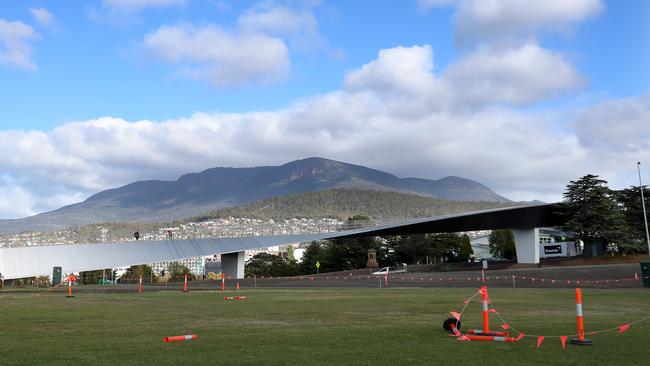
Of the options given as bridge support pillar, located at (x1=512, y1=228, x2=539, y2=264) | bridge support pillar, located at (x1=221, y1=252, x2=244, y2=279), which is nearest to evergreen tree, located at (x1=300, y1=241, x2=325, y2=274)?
bridge support pillar, located at (x1=221, y1=252, x2=244, y2=279)

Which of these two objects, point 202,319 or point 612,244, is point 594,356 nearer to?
point 202,319

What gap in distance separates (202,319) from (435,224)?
235 feet

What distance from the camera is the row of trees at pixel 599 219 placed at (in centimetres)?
7762

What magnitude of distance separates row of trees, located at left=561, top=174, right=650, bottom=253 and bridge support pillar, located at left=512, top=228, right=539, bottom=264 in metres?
4.25

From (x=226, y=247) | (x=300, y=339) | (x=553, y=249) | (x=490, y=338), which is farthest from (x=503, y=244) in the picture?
(x=300, y=339)

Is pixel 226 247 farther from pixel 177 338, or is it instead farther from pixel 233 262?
pixel 177 338

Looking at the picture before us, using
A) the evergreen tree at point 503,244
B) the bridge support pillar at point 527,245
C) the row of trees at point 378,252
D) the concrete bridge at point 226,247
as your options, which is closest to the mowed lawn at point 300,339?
the concrete bridge at point 226,247

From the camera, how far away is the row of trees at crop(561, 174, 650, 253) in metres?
77.6

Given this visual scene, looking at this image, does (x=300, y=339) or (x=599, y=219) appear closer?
(x=300, y=339)

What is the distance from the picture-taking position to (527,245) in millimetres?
81812

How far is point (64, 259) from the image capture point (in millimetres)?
59719

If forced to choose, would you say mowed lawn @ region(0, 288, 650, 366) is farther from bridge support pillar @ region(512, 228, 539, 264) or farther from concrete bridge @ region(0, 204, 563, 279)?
bridge support pillar @ region(512, 228, 539, 264)

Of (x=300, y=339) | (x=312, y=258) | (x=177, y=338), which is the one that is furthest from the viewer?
(x=312, y=258)

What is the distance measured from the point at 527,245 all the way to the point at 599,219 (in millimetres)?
9621
